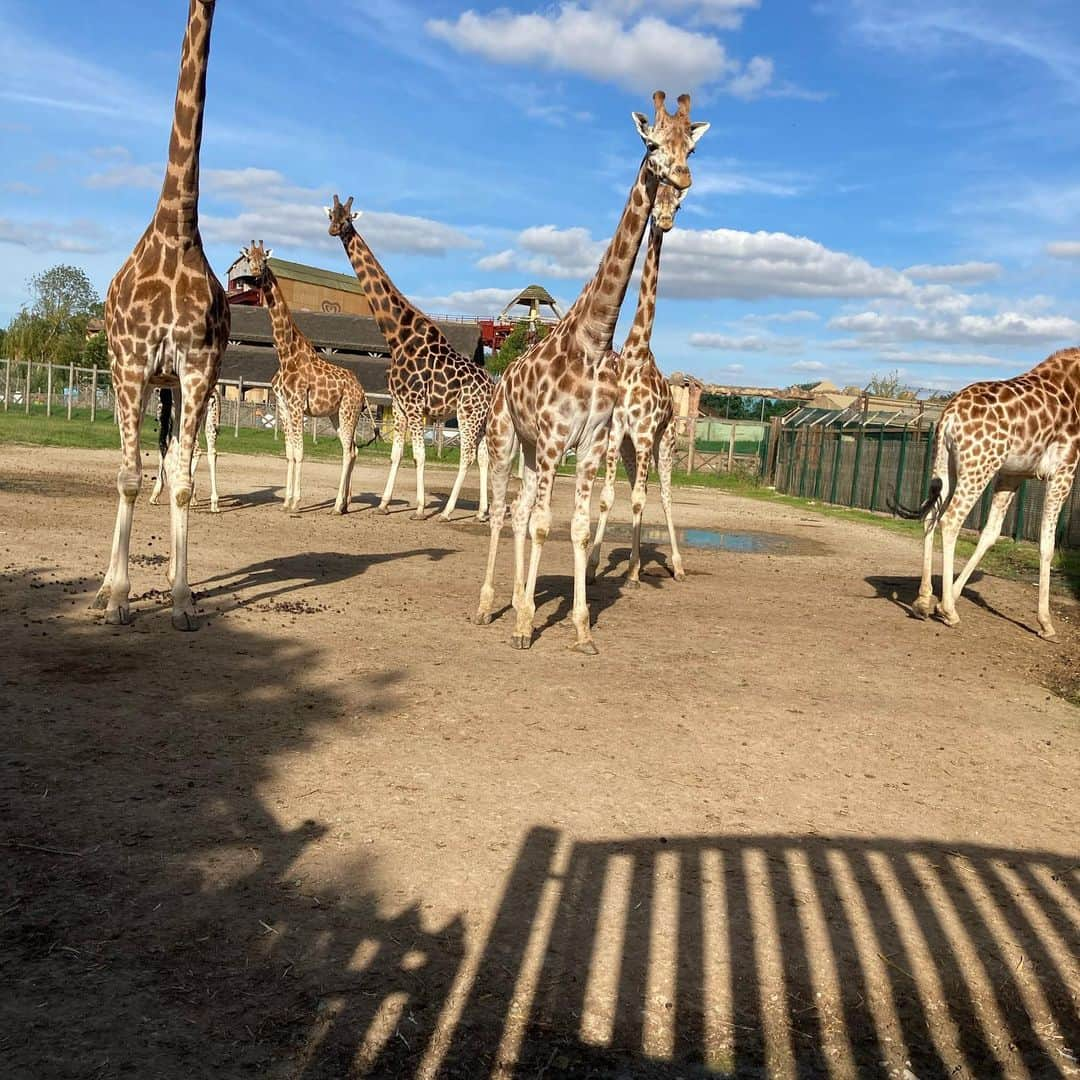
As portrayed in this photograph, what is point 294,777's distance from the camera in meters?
4.64

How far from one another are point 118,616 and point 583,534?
11.6ft

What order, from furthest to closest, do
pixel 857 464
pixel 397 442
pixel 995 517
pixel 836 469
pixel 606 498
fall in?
pixel 836 469, pixel 857 464, pixel 397 442, pixel 606 498, pixel 995 517

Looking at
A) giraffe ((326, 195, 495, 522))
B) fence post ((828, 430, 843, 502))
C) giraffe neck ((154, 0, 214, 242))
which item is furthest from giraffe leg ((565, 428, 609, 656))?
fence post ((828, 430, 843, 502))

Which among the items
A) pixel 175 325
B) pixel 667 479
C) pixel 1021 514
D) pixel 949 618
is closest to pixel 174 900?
pixel 175 325

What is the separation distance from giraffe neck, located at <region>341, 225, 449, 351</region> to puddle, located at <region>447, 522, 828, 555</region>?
3084mm

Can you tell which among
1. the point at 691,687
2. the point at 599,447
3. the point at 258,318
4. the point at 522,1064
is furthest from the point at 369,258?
the point at 258,318

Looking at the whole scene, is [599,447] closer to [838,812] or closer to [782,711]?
[782,711]

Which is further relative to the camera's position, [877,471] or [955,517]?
[877,471]

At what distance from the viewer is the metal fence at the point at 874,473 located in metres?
19.2

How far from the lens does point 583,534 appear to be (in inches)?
311

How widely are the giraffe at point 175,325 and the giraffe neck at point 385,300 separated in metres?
7.36

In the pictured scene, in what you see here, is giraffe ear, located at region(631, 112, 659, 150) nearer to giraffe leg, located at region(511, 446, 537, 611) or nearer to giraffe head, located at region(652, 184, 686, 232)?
giraffe head, located at region(652, 184, 686, 232)

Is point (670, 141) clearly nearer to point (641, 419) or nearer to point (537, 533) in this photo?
point (537, 533)

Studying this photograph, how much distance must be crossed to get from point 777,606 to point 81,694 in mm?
6895
